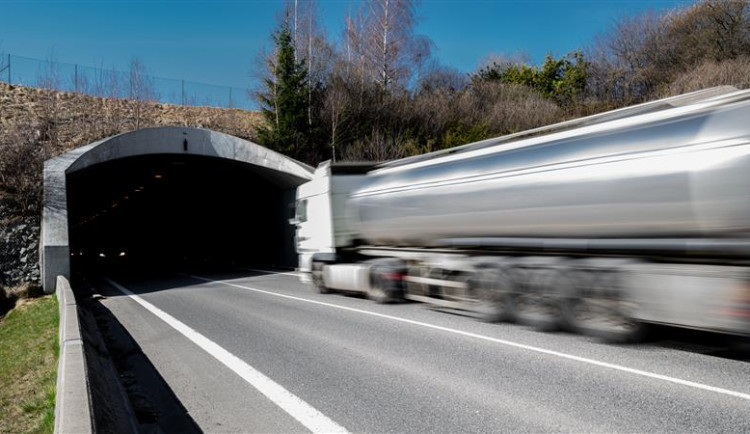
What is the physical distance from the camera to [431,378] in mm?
6297

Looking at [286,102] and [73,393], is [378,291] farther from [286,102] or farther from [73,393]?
[286,102]

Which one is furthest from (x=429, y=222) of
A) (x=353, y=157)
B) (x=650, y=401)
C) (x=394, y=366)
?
(x=353, y=157)

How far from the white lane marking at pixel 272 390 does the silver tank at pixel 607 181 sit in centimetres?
466

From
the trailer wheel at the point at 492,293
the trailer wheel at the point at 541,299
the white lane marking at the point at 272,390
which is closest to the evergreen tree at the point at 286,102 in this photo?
the white lane marking at the point at 272,390

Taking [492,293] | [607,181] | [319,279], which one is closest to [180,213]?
[319,279]

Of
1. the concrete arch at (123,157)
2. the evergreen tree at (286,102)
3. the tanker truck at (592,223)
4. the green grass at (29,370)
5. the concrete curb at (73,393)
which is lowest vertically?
the green grass at (29,370)

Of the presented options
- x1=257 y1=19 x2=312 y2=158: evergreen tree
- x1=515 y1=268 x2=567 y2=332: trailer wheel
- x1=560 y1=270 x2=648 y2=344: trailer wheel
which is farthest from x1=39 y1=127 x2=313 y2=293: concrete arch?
x1=560 y1=270 x2=648 y2=344: trailer wheel

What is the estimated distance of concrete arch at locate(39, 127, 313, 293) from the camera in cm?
1920

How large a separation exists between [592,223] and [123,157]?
2058 centimetres

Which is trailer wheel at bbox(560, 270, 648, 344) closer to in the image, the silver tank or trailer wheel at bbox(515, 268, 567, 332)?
trailer wheel at bbox(515, 268, 567, 332)

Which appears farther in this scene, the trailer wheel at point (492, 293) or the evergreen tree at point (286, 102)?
the evergreen tree at point (286, 102)

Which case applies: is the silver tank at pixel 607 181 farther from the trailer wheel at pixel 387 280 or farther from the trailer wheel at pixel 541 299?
the trailer wheel at pixel 387 280

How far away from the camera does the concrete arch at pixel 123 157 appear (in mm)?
19203

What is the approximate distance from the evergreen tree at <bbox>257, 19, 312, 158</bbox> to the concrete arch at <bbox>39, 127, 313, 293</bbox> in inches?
294
